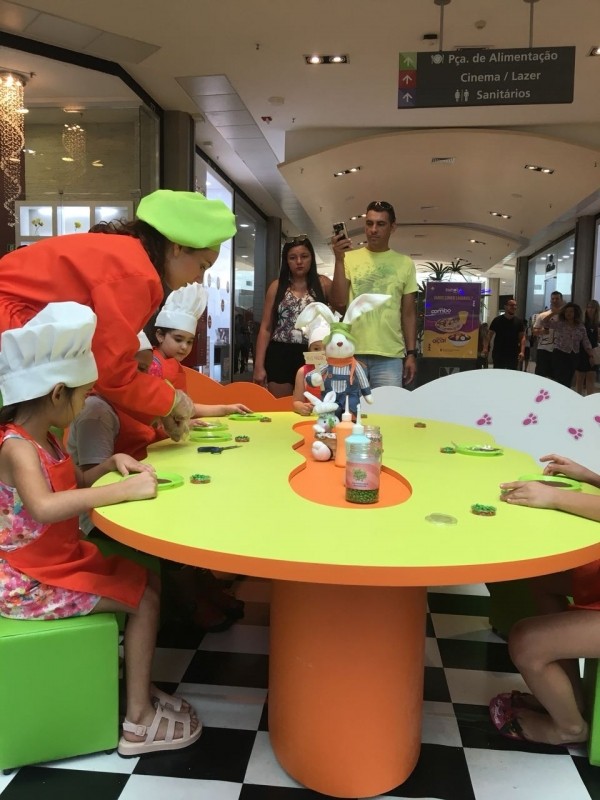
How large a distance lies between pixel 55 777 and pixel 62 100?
5.49 metres

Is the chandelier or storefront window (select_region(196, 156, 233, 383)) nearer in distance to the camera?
the chandelier

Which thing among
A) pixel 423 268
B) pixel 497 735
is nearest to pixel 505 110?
pixel 497 735

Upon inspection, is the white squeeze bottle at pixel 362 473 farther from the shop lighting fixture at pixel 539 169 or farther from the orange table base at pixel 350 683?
the shop lighting fixture at pixel 539 169

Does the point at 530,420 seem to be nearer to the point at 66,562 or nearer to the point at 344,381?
the point at 344,381

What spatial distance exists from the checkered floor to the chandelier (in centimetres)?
395

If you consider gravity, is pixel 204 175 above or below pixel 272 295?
above

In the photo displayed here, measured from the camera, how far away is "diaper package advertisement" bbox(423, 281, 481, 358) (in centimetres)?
632

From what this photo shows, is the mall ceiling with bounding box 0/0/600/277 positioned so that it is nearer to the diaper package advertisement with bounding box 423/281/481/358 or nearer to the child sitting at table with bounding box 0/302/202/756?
the diaper package advertisement with bounding box 423/281/481/358

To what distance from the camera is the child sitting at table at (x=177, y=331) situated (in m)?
2.57

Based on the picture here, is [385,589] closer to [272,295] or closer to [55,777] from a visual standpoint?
[55,777]

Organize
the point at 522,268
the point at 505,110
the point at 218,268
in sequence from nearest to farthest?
1. the point at 505,110
2. the point at 218,268
3. the point at 522,268

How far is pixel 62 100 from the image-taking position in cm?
551

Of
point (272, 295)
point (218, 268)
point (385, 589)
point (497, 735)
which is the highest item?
point (218, 268)

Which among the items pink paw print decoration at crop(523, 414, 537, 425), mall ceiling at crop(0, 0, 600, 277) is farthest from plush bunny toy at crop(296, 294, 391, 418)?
mall ceiling at crop(0, 0, 600, 277)
